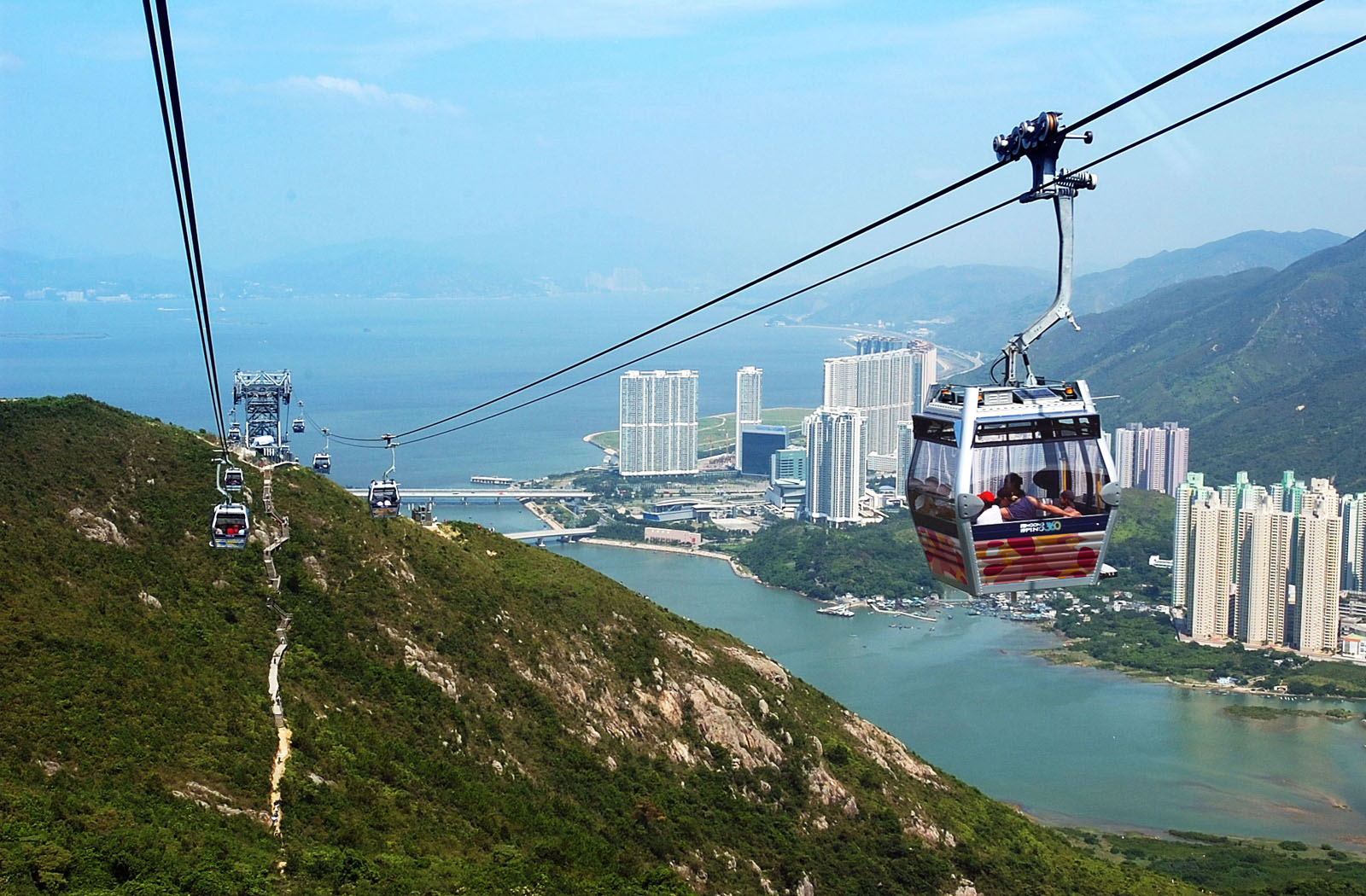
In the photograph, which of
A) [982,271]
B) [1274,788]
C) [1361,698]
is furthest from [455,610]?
[982,271]

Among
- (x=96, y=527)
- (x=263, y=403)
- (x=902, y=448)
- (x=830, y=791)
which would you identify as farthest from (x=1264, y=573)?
(x=96, y=527)

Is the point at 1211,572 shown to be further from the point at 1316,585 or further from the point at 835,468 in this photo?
the point at 835,468

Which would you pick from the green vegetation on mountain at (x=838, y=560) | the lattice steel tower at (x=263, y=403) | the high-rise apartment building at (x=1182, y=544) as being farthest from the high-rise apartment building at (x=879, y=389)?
the lattice steel tower at (x=263, y=403)

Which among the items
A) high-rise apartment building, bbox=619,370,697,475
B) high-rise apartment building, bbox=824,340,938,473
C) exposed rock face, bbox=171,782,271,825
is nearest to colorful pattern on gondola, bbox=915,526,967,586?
exposed rock face, bbox=171,782,271,825

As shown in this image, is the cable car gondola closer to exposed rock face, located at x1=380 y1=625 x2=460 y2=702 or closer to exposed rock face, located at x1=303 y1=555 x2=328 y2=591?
exposed rock face, located at x1=380 y1=625 x2=460 y2=702

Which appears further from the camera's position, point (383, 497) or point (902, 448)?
point (902, 448)

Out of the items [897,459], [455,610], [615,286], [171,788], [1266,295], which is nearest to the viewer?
[171,788]

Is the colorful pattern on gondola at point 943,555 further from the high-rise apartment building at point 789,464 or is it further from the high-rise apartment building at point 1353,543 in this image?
the high-rise apartment building at point 789,464

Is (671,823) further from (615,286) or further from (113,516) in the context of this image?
(615,286)
